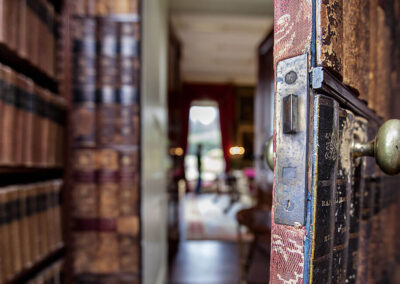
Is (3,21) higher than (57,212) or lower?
higher

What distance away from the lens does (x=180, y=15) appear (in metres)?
3.11

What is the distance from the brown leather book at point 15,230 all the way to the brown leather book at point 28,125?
15cm

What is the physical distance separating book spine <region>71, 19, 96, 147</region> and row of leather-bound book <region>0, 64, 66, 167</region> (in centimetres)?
10

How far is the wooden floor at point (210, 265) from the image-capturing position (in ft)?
7.52

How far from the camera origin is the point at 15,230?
3.44 feet

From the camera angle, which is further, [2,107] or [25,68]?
[25,68]

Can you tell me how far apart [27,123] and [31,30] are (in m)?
0.45

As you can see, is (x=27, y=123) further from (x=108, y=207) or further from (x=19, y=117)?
(x=108, y=207)

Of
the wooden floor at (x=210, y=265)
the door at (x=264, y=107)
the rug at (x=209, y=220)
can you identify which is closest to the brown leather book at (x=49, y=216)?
the wooden floor at (x=210, y=265)

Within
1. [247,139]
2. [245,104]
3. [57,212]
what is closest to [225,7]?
[57,212]

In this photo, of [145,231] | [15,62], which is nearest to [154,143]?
[145,231]

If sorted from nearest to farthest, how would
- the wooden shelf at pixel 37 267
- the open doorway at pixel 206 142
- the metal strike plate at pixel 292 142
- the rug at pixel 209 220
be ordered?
1. the metal strike plate at pixel 292 142
2. the wooden shelf at pixel 37 267
3. the rug at pixel 209 220
4. the open doorway at pixel 206 142

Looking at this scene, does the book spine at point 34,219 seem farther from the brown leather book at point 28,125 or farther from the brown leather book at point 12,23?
the brown leather book at point 12,23

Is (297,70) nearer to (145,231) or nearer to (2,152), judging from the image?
(2,152)
